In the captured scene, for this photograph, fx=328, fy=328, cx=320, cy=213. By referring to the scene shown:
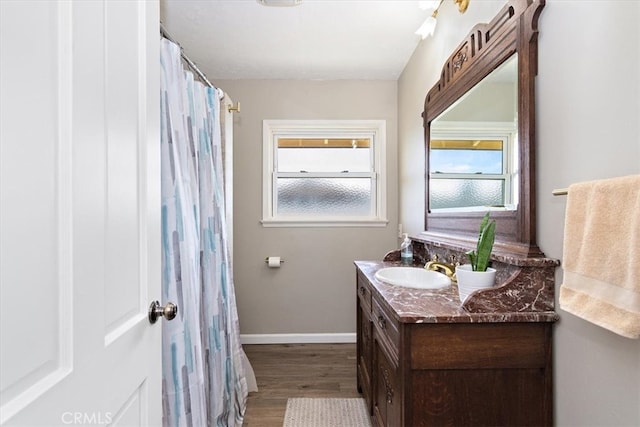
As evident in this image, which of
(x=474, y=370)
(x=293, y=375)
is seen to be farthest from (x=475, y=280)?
(x=293, y=375)

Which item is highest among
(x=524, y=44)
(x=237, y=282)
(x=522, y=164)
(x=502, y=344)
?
(x=524, y=44)

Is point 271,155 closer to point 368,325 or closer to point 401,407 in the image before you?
point 368,325

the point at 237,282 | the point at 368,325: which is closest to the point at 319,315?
the point at 237,282

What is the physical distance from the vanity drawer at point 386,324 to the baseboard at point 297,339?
1.48 meters

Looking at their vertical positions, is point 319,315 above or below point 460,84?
below

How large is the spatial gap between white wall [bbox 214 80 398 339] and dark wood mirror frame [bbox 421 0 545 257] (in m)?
1.32

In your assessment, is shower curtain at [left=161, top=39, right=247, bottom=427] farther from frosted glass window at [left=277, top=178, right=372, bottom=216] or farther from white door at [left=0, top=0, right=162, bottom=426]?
frosted glass window at [left=277, top=178, right=372, bottom=216]

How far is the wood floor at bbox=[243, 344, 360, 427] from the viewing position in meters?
2.00

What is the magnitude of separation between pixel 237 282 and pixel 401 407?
2.11 meters

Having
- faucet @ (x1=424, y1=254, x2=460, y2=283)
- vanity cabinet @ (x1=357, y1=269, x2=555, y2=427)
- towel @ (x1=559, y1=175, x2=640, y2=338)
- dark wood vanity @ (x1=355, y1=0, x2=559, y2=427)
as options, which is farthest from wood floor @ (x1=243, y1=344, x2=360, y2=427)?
towel @ (x1=559, y1=175, x2=640, y2=338)

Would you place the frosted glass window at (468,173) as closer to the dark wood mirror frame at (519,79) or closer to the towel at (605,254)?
the dark wood mirror frame at (519,79)

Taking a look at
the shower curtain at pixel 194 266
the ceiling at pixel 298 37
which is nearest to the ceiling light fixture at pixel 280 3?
the ceiling at pixel 298 37

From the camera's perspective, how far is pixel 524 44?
1.14m

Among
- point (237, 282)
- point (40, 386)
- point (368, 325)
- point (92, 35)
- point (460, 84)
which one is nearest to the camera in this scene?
point (40, 386)
